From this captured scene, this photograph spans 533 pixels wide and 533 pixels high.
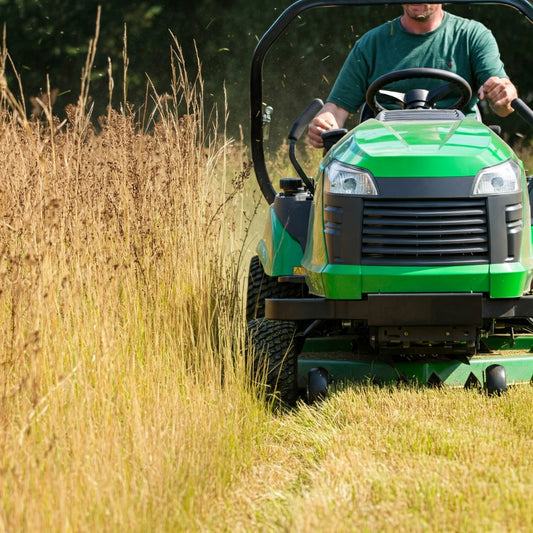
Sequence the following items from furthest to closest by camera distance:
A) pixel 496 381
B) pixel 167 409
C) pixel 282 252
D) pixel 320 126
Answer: pixel 320 126, pixel 282 252, pixel 496 381, pixel 167 409

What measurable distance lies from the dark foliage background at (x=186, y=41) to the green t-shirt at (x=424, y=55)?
30.2ft

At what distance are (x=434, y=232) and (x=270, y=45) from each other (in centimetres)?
130

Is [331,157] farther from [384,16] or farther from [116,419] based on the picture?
[384,16]

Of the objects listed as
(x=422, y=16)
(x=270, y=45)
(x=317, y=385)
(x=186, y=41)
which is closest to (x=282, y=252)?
(x=317, y=385)

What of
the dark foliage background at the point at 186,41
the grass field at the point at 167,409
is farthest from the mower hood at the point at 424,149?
the dark foliage background at the point at 186,41

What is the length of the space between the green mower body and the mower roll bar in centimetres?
58

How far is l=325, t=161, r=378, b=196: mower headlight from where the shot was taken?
145 inches

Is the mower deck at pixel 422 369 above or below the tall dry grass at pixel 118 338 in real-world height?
below

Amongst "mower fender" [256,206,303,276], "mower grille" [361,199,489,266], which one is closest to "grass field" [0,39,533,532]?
"mower fender" [256,206,303,276]

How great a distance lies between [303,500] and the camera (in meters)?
2.94

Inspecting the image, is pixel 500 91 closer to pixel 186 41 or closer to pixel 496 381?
pixel 496 381

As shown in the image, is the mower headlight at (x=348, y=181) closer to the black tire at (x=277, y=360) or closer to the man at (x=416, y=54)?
the black tire at (x=277, y=360)

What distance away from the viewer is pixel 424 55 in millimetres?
4992

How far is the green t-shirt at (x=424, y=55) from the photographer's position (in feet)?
15.9
